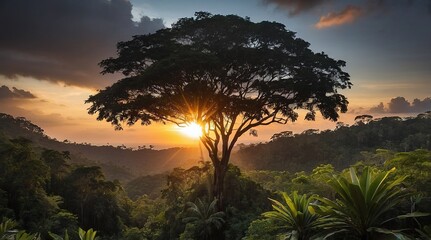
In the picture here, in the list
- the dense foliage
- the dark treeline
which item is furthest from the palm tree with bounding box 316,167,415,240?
the dark treeline

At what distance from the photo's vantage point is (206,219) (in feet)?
80.9

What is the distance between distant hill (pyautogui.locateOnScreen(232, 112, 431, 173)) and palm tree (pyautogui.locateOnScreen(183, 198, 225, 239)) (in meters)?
63.5

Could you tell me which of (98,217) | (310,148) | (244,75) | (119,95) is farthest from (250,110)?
(310,148)

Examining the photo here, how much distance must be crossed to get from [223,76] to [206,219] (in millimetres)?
9281

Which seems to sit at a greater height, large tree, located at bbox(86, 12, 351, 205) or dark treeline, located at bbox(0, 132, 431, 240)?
large tree, located at bbox(86, 12, 351, 205)

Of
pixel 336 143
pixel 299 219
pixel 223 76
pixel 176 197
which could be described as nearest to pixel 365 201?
pixel 299 219

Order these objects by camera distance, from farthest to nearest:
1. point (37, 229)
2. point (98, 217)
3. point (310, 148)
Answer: point (310, 148)
point (98, 217)
point (37, 229)

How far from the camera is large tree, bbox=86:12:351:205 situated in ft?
69.3

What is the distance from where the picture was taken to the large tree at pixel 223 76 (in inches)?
832

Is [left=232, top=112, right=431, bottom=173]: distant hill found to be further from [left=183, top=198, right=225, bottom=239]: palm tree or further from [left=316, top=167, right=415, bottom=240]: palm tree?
[left=316, top=167, right=415, bottom=240]: palm tree

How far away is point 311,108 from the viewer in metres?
22.8

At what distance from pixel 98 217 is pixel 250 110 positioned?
2566 centimetres

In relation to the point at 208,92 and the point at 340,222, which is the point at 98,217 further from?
the point at 340,222

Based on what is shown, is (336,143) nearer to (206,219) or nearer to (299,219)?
(206,219)
